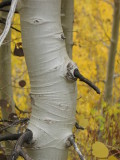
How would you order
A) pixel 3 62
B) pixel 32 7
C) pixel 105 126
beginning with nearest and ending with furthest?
pixel 32 7
pixel 3 62
pixel 105 126

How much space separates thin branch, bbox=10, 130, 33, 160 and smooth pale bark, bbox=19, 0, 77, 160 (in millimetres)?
21

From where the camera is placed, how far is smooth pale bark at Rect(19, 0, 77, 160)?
0.95 m

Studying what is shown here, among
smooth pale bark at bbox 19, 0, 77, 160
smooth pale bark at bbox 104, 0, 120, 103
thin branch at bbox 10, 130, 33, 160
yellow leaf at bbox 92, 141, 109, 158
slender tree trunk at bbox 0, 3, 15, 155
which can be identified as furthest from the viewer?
smooth pale bark at bbox 104, 0, 120, 103

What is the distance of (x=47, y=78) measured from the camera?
0.97m

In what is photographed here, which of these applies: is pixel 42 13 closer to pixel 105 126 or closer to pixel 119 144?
pixel 119 144

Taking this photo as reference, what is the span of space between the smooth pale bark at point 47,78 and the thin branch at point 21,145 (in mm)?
21

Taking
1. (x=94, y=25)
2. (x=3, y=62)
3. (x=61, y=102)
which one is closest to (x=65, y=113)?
(x=61, y=102)

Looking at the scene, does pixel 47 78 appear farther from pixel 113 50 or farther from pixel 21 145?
pixel 113 50

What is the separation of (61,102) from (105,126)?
1.63m

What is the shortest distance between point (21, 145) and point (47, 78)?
240 millimetres

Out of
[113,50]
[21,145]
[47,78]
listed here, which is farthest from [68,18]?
[113,50]

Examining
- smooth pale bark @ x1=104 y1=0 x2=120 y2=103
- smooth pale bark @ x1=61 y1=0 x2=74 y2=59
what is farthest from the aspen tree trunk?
smooth pale bark @ x1=104 y1=0 x2=120 y2=103

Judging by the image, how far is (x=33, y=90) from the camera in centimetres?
102

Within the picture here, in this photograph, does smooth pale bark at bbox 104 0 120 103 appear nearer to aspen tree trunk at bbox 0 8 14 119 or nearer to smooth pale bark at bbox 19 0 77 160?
aspen tree trunk at bbox 0 8 14 119
